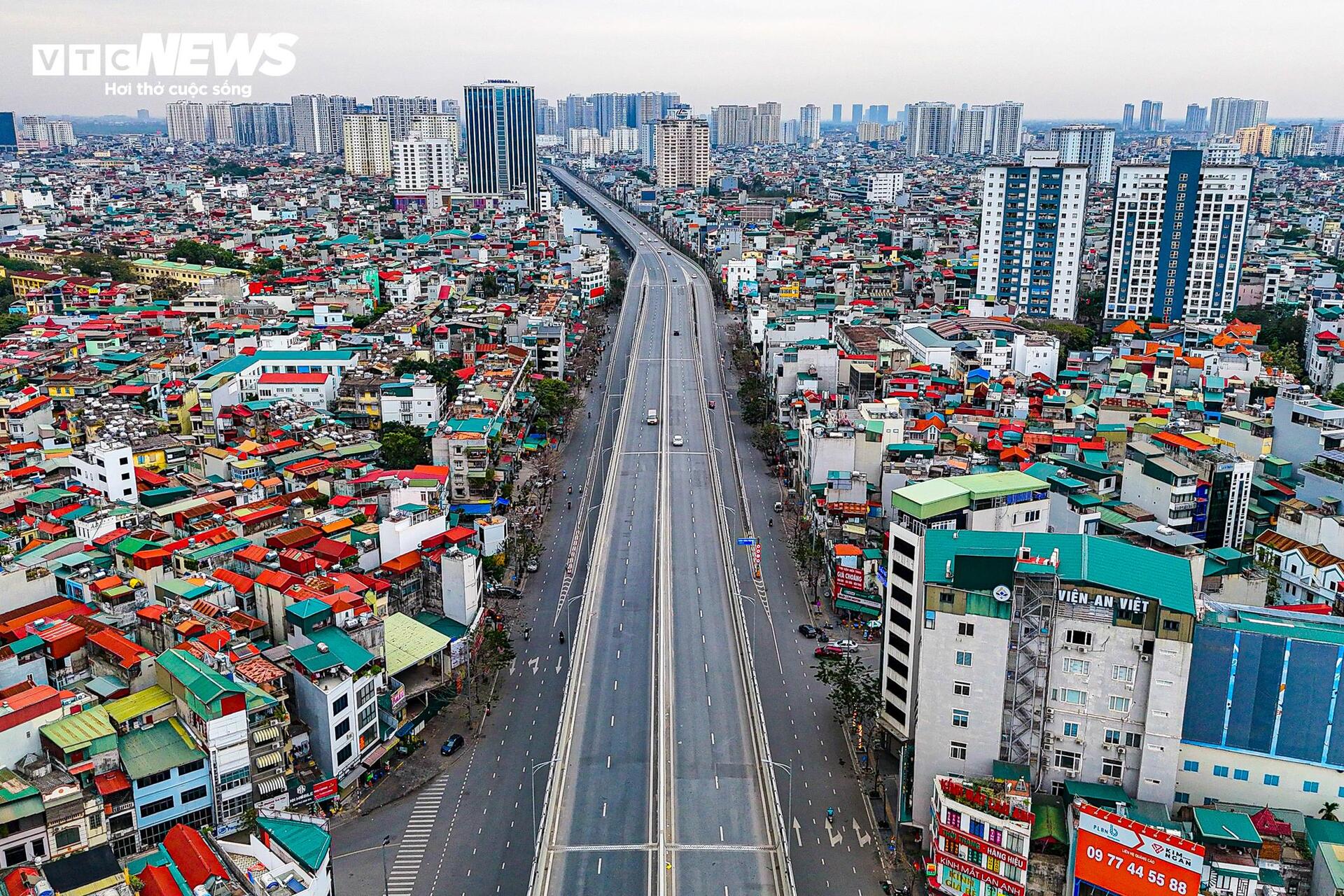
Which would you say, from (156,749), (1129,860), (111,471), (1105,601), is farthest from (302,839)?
(111,471)

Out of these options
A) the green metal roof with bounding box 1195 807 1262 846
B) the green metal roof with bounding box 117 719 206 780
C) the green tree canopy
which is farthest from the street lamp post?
the green tree canopy

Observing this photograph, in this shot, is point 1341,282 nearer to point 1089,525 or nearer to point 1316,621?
point 1089,525

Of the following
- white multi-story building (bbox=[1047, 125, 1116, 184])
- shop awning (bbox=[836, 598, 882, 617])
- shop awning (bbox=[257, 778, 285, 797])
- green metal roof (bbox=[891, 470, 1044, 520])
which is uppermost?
white multi-story building (bbox=[1047, 125, 1116, 184])

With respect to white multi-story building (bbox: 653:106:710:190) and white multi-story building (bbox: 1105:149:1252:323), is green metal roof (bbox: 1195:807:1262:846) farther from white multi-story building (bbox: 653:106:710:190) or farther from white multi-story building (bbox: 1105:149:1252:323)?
white multi-story building (bbox: 653:106:710:190)

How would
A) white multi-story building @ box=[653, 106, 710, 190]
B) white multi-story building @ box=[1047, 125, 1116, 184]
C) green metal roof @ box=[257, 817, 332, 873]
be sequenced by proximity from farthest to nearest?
white multi-story building @ box=[653, 106, 710, 190]
white multi-story building @ box=[1047, 125, 1116, 184]
green metal roof @ box=[257, 817, 332, 873]

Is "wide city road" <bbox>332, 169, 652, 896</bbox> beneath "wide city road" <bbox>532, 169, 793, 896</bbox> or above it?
beneath

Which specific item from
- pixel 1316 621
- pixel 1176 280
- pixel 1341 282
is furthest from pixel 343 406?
pixel 1341 282
